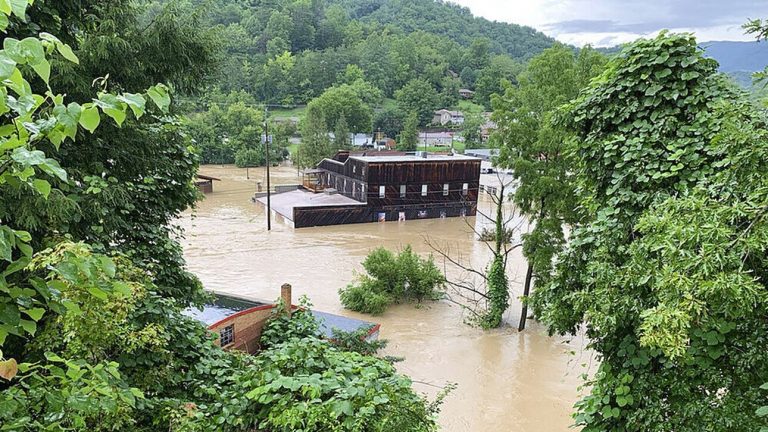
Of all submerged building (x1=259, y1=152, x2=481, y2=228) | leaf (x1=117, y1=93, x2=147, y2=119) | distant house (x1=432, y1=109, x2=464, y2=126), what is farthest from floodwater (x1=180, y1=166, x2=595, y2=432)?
distant house (x1=432, y1=109, x2=464, y2=126)

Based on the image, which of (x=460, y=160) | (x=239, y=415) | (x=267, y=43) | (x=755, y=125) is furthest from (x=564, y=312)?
(x=267, y=43)

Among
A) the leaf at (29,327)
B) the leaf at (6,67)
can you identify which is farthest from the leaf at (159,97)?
the leaf at (29,327)

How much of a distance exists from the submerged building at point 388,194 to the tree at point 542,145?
15.3m

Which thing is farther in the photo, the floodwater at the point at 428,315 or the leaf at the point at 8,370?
the floodwater at the point at 428,315

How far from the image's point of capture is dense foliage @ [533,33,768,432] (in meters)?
3.56

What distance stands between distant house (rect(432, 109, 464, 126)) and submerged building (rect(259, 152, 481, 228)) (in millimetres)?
43752

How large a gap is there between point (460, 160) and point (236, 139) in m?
28.6

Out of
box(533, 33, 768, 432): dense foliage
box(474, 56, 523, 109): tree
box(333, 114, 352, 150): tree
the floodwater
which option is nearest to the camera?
box(533, 33, 768, 432): dense foliage

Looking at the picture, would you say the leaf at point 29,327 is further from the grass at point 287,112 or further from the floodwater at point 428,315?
the grass at point 287,112

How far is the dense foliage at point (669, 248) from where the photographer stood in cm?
356

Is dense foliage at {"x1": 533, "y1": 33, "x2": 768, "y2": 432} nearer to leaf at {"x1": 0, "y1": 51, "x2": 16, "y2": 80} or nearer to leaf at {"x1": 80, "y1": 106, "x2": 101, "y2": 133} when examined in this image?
leaf at {"x1": 80, "y1": 106, "x2": 101, "y2": 133}

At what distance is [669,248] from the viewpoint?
12.1 ft

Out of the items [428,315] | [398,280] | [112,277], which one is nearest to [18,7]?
[112,277]

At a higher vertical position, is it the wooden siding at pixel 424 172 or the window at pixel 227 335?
the wooden siding at pixel 424 172
